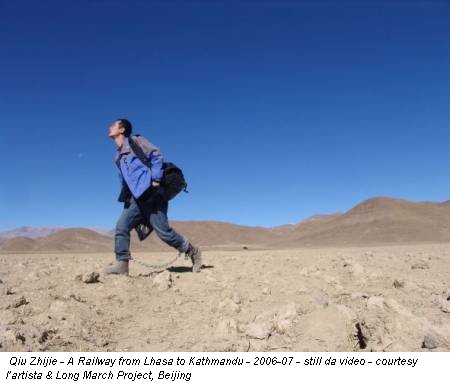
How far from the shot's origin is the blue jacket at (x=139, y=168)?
5.30 m

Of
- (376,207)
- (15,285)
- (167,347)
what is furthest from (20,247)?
(167,347)

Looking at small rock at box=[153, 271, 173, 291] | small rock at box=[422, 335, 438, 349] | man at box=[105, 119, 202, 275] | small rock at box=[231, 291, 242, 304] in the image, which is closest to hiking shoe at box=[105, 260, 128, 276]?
man at box=[105, 119, 202, 275]

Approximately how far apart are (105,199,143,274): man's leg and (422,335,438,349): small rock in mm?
3163

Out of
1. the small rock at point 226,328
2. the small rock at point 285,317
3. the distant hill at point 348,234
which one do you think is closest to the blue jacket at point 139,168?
the small rock at point 226,328

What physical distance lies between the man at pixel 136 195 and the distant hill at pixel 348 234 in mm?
20802

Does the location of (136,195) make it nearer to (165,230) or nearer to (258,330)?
(165,230)

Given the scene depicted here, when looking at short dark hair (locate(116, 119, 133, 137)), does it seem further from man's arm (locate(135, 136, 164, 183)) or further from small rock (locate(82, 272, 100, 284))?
small rock (locate(82, 272, 100, 284))

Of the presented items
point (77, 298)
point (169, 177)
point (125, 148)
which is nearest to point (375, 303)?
point (77, 298)

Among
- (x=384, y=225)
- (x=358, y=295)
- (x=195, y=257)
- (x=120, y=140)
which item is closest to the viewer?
(x=358, y=295)

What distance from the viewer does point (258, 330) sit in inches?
139

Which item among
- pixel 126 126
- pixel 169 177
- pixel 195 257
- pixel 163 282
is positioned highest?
pixel 126 126

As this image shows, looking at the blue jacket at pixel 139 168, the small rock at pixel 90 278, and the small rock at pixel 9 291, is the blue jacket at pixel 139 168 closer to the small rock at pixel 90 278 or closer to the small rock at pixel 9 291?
the small rock at pixel 90 278

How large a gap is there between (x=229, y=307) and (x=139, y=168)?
76.4 inches

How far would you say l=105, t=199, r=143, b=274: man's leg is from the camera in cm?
542
